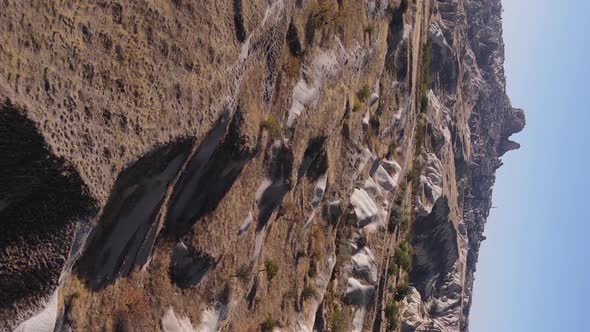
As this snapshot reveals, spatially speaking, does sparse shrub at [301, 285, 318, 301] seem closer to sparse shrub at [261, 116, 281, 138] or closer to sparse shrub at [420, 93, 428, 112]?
sparse shrub at [261, 116, 281, 138]

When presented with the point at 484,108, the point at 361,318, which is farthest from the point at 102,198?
the point at 484,108

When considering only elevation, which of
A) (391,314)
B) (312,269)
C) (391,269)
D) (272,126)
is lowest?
(312,269)

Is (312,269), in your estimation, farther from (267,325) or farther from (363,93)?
(363,93)

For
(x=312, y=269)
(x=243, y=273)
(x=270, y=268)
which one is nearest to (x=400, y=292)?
(x=312, y=269)

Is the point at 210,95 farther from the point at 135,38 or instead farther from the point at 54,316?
the point at 54,316

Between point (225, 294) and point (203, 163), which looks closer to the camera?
point (203, 163)

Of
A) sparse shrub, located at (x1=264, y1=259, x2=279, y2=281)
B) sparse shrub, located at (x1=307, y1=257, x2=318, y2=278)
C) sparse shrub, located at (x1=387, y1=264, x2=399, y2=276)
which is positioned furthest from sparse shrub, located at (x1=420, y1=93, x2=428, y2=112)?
sparse shrub, located at (x1=264, y1=259, x2=279, y2=281)

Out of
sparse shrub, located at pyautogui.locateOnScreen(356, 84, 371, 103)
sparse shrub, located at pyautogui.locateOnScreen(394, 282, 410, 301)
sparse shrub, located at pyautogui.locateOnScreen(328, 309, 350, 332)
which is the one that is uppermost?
sparse shrub, located at pyautogui.locateOnScreen(356, 84, 371, 103)
